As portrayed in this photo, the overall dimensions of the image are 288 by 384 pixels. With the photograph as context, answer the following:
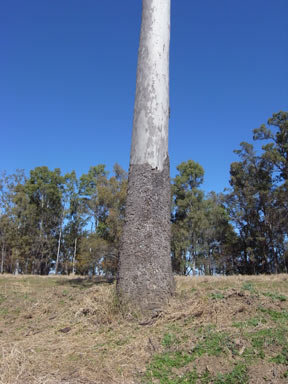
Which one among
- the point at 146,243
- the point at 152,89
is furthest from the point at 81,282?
the point at 152,89

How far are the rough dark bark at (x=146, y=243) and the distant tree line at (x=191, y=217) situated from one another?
58.9 feet

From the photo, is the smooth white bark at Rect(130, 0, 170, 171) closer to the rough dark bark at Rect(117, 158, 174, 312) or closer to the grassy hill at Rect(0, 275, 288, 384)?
the rough dark bark at Rect(117, 158, 174, 312)

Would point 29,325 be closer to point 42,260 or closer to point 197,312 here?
point 197,312

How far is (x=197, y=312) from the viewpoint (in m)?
3.60

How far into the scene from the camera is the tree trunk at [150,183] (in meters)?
4.13

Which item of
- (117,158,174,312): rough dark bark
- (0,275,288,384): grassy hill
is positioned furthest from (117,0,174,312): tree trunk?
(0,275,288,384): grassy hill

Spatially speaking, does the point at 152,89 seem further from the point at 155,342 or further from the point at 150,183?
the point at 155,342

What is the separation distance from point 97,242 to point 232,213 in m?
16.1

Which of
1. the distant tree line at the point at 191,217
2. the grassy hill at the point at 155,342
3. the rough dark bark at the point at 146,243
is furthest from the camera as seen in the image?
the distant tree line at the point at 191,217

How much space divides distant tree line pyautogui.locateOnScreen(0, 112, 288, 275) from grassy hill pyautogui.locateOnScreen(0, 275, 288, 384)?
18594mm

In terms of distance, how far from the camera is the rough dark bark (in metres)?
4.06

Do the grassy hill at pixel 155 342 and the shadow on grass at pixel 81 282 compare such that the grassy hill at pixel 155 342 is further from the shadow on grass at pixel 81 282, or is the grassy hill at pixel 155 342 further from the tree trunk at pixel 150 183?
the shadow on grass at pixel 81 282

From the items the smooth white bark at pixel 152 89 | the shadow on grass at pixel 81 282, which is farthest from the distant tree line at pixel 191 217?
the smooth white bark at pixel 152 89

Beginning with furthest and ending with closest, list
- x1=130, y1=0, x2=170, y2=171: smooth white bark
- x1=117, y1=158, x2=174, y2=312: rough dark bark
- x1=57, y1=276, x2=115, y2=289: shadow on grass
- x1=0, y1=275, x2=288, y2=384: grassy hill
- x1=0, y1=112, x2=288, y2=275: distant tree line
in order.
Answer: x1=0, y1=112, x2=288, y2=275: distant tree line, x1=57, y1=276, x2=115, y2=289: shadow on grass, x1=130, y1=0, x2=170, y2=171: smooth white bark, x1=117, y1=158, x2=174, y2=312: rough dark bark, x1=0, y1=275, x2=288, y2=384: grassy hill
